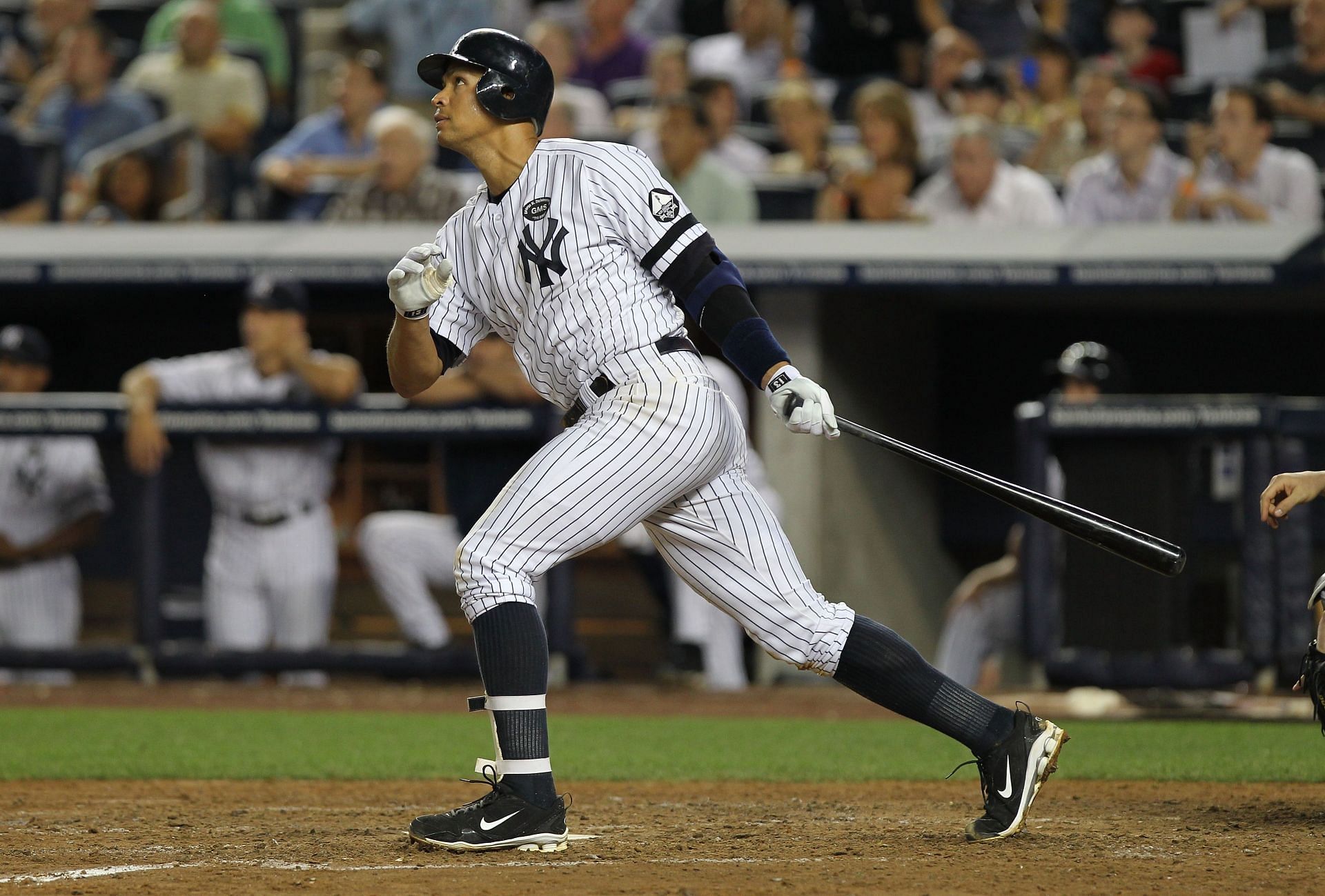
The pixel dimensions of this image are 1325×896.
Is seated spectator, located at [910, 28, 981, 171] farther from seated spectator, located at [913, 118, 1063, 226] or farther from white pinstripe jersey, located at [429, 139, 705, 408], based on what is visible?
white pinstripe jersey, located at [429, 139, 705, 408]

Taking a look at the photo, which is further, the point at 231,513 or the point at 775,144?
the point at 775,144

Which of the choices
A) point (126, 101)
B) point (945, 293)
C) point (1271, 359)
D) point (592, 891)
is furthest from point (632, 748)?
point (126, 101)

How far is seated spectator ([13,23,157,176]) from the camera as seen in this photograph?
9.42m

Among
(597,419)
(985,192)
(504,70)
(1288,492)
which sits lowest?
(1288,492)

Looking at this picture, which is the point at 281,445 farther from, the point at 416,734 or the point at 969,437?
the point at 969,437

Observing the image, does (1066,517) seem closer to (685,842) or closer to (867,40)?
(685,842)

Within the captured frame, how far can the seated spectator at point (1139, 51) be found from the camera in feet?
29.5

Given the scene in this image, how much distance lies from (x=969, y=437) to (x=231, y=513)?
12.2 ft

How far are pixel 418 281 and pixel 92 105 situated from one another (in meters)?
6.81

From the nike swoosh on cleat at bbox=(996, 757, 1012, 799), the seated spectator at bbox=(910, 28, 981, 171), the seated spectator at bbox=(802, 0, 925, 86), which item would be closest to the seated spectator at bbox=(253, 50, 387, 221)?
the seated spectator at bbox=(802, 0, 925, 86)

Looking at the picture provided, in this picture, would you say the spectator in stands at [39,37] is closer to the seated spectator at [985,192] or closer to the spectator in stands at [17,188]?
the spectator in stands at [17,188]

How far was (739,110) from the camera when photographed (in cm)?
973

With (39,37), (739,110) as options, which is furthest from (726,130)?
(39,37)

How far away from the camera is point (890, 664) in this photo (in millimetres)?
3408
